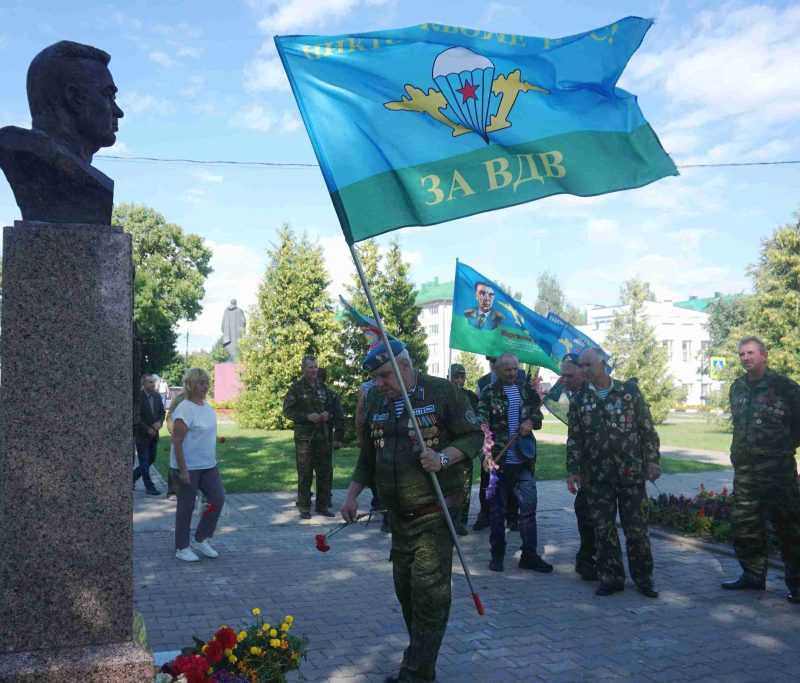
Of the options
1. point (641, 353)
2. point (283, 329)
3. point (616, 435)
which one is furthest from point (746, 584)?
point (641, 353)

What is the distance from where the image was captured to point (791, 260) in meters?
32.7

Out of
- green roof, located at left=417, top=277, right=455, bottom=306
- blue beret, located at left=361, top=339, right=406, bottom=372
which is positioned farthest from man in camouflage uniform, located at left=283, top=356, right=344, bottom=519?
green roof, located at left=417, top=277, right=455, bottom=306

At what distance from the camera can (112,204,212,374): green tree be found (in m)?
51.4

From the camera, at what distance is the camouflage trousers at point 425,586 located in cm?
463

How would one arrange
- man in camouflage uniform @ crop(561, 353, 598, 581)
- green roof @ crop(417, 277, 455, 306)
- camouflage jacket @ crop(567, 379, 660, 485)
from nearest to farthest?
camouflage jacket @ crop(567, 379, 660, 485) → man in camouflage uniform @ crop(561, 353, 598, 581) → green roof @ crop(417, 277, 455, 306)

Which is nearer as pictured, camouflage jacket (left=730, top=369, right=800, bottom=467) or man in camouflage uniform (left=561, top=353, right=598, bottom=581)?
camouflage jacket (left=730, top=369, right=800, bottom=467)

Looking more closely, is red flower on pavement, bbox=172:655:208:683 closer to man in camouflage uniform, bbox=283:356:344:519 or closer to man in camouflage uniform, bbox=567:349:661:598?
man in camouflage uniform, bbox=567:349:661:598

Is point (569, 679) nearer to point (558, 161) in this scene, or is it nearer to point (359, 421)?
point (558, 161)

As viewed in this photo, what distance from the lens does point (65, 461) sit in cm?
349

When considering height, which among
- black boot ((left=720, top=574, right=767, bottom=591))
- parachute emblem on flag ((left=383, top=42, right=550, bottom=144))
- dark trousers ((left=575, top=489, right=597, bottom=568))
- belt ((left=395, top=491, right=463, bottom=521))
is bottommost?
black boot ((left=720, top=574, right=767, bottom=591))

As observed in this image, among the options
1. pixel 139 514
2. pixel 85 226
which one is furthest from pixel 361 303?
pixel 85 226

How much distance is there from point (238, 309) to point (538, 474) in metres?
26.0

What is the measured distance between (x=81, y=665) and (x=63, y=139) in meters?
2.49

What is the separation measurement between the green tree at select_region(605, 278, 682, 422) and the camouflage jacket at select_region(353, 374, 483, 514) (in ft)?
121
